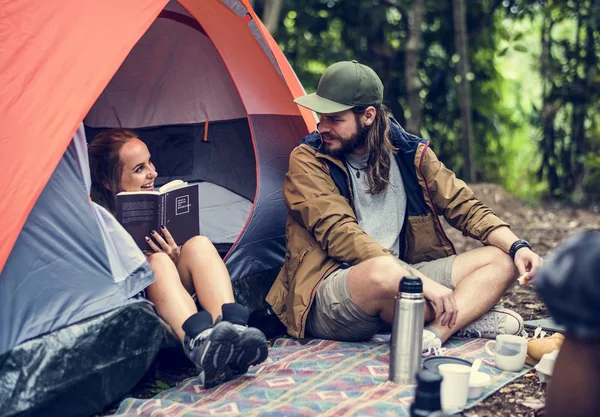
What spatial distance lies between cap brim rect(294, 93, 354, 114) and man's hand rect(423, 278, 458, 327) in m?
0.73

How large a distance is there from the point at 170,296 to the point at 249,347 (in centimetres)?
36

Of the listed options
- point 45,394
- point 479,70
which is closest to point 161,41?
point 45,394

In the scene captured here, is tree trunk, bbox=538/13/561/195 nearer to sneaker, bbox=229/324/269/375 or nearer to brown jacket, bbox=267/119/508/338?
brown jacket, bbox=267/119/508/338

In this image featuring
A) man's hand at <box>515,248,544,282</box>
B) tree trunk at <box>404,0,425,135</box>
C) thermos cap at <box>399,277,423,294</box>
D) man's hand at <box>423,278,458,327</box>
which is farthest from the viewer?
tree trunk at <box>404,0,425,135</box>

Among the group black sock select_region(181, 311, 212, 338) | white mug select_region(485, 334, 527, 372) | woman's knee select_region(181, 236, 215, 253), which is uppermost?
woman's knee select_region(181, 236, 215, 253)

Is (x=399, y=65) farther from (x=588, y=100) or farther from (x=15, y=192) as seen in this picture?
(x=15, y=192)

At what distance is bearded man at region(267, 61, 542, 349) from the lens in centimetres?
281

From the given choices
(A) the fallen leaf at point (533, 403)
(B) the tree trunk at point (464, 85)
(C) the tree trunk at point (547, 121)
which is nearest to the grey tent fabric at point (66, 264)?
(A) the fallen leaf at point (533, 403)

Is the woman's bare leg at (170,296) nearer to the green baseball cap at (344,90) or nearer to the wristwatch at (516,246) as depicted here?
the green baseball cap at (344,90)

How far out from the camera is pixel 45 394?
224 cm

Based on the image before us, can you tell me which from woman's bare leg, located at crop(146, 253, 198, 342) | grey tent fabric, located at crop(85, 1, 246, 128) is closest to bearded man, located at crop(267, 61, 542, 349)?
woman's bare leg, located at crop(146, 253, 198, 342)

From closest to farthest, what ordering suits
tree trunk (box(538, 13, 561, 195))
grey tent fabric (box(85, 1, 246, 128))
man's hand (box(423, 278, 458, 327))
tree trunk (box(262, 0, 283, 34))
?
man's hand (box(423, 278, 458, 327)) < grey tent fabric (box(85, 1, 246, 128)) < tree trunk (box(262, 0, 283, 34)) < tree trunk (box(538, 13, 561, 195))

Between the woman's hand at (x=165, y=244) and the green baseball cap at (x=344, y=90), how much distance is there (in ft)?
2.26

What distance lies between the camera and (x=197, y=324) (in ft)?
8.02
